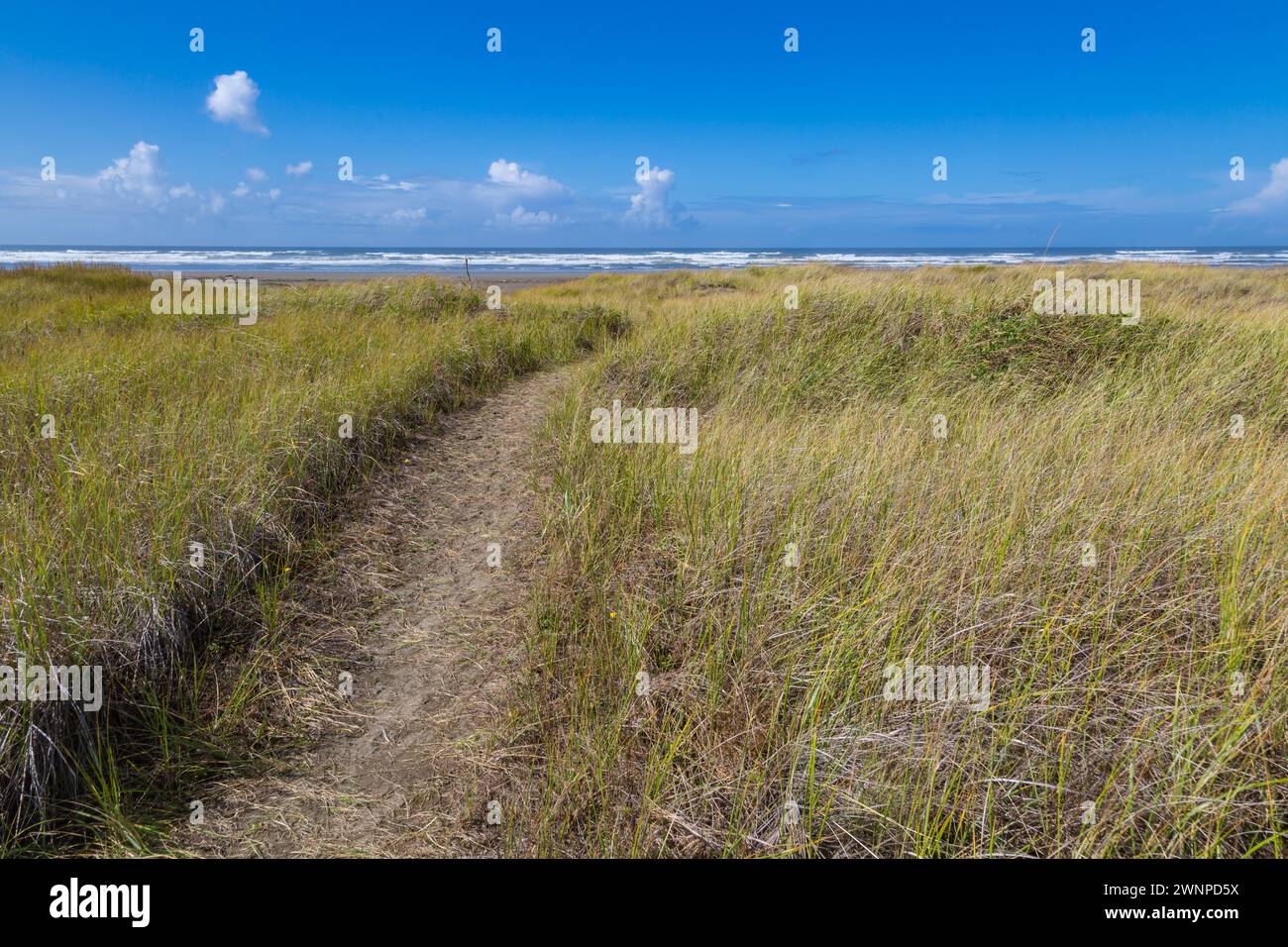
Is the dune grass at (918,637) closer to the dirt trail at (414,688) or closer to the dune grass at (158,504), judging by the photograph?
the dirt trail at (414,688)

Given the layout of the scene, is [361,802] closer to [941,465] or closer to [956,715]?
→ [956,715]

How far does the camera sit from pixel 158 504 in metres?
3.75

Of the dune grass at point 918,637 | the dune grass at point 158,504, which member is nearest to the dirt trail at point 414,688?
the dune grass at point 918,637

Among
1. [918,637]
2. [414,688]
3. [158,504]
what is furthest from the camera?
[158,504]

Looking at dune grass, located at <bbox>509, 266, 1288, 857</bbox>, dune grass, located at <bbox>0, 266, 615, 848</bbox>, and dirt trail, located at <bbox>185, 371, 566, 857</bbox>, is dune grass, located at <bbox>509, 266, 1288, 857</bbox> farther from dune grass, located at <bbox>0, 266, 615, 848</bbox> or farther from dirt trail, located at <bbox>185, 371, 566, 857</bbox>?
dune grass, located at <bbox>0, 266, 615, 848</bbox>

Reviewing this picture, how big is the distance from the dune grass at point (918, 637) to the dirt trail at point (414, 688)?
0.29 meters

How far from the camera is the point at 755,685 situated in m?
2.60

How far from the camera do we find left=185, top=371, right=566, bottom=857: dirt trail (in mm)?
2363

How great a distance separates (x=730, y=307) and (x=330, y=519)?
779 cm

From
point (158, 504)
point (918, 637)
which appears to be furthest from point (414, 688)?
point (918, 637)

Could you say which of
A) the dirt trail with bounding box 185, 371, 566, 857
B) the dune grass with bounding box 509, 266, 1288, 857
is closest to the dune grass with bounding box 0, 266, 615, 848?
the dirt trail with bounding box 185, 371, 566, 857

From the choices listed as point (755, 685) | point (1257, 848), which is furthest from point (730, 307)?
point (1257, 848)

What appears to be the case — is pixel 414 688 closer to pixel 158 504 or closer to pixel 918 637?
pixel 158 504

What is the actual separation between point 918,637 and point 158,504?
420 centimetres
